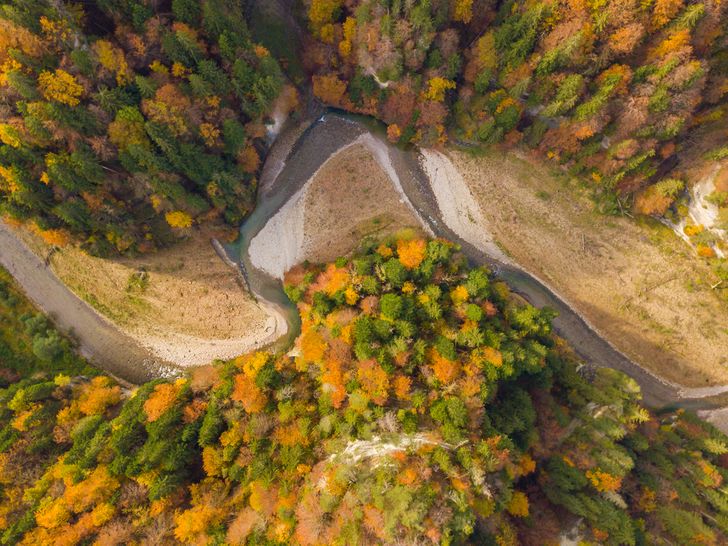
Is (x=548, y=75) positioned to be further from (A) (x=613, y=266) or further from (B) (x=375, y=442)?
(B) (x=375, y=442)

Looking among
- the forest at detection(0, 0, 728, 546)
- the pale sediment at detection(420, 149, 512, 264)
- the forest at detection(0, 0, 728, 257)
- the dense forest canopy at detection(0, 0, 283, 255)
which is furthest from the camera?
the pale sediment at detection(420, 149, 512, 264)

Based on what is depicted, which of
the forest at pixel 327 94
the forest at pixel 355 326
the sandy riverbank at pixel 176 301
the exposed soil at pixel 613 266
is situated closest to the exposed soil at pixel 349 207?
the forest at pixel 355 326

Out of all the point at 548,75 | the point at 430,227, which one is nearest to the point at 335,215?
the point at 430,227

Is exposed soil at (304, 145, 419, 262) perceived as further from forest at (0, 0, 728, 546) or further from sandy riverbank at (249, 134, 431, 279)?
forest at (0, 0, 728, 546)

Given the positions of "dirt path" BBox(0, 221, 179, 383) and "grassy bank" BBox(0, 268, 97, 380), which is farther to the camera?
"dirt path" BBox(0, 221, 179, 383)

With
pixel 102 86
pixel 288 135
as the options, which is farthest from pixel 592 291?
pixel 102 86

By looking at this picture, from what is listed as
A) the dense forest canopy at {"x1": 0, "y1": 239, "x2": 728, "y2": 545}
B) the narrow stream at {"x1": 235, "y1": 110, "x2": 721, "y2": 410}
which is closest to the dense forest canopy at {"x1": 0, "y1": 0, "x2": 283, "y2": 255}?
the narrow stream at {"x1": 235, "y1": 110, "x2": 721, "y2": 410}
